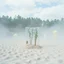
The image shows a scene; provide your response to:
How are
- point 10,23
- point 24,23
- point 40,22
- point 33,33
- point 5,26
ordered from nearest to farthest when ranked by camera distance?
point 33,33 → point 5,26 → point 10,23 → point 24,23 → point 40,22

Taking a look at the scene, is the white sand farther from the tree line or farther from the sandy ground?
the tree line

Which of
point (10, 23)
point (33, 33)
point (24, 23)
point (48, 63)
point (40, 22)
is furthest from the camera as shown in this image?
point (40, 22)

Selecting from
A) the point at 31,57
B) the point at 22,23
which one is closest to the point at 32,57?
the point at 31,57

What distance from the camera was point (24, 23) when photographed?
45406 mm

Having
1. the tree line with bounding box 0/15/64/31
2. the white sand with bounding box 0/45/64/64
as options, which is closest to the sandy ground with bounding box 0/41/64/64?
the white sand with bounding box 0/45/64/64

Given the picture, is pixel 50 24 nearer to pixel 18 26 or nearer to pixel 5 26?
Answer: pixel 18 26

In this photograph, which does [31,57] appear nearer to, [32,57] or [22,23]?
[32,57]

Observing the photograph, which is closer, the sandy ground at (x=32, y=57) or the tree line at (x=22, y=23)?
the sandy ground at (x=32, y=57)

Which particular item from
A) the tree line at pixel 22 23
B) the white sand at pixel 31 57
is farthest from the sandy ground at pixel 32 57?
→ the tree line at pixel 22 23

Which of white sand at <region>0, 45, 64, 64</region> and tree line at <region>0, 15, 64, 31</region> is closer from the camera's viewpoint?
white sand at <region>0, 45, 64, 64</region>

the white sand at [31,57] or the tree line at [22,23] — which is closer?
the white sand at [31,57]

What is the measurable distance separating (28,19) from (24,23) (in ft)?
12.6

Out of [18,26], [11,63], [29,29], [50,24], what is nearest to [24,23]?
[18,26]

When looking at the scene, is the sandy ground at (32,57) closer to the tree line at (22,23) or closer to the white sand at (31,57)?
the white sand at (31,57)
